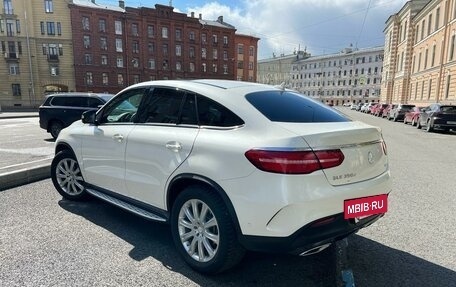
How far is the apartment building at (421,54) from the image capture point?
117 ft

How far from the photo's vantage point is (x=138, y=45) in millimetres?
60344

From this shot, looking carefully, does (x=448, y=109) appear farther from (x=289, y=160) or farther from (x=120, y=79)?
(x=120, y=79)

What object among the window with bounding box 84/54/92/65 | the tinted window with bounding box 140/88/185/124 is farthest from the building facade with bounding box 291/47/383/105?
the tinted window with bounding box 140/88/185/124

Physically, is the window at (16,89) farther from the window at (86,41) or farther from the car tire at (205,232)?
the car tire at (205,232)

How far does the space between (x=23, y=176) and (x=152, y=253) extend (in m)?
3.71

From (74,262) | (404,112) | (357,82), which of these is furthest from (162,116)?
(357,82)

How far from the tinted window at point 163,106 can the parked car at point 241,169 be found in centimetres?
1

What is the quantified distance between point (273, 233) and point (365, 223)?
93 cm

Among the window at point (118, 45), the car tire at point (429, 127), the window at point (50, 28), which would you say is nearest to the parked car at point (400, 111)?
the car tire at point (429, 127)

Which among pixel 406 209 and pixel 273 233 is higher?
pixel 273 233

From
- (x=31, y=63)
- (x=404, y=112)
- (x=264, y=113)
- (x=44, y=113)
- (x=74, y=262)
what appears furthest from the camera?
(x=31, y=63)

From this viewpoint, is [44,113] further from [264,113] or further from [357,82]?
[357,82]

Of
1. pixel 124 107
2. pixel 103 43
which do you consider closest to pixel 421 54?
pixel 103 43

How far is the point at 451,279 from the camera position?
2.95 m
